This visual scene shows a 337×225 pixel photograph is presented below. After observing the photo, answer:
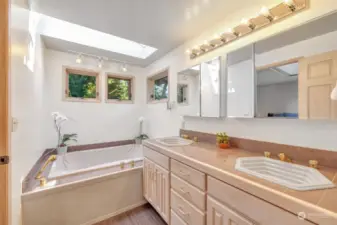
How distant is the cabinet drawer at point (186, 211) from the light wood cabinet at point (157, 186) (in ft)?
0.40

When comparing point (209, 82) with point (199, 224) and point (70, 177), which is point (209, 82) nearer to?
point (199, 224)

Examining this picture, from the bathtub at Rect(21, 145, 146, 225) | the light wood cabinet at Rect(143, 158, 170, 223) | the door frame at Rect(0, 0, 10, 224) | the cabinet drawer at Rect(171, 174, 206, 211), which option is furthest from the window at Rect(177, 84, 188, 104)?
the door frame at Rect(0, 0, 10, 224)

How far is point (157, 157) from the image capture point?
177 cm

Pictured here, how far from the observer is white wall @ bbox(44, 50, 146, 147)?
2.65m

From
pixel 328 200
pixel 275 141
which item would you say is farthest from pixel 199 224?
pixel 275 141

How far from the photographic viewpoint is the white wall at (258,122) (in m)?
1.10

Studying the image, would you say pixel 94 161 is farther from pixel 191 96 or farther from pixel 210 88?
pixel 210 88

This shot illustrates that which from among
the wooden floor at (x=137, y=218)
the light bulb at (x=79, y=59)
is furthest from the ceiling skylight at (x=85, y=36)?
the wooden floor at (x=137, y=218)

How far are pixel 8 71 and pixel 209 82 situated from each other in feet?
6.03

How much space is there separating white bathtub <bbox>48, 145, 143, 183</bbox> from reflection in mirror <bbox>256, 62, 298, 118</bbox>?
1761 millimetres

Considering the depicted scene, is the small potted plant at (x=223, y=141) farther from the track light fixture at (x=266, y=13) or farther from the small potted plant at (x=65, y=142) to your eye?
the small potted plant at (x=65, y=142)

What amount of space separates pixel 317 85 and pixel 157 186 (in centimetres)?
171

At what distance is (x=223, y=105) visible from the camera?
182cm

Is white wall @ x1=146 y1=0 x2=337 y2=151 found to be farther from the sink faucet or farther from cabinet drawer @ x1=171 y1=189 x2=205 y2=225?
cabinet drawer @ x1=171 y1=189 x2=205 y2=225
